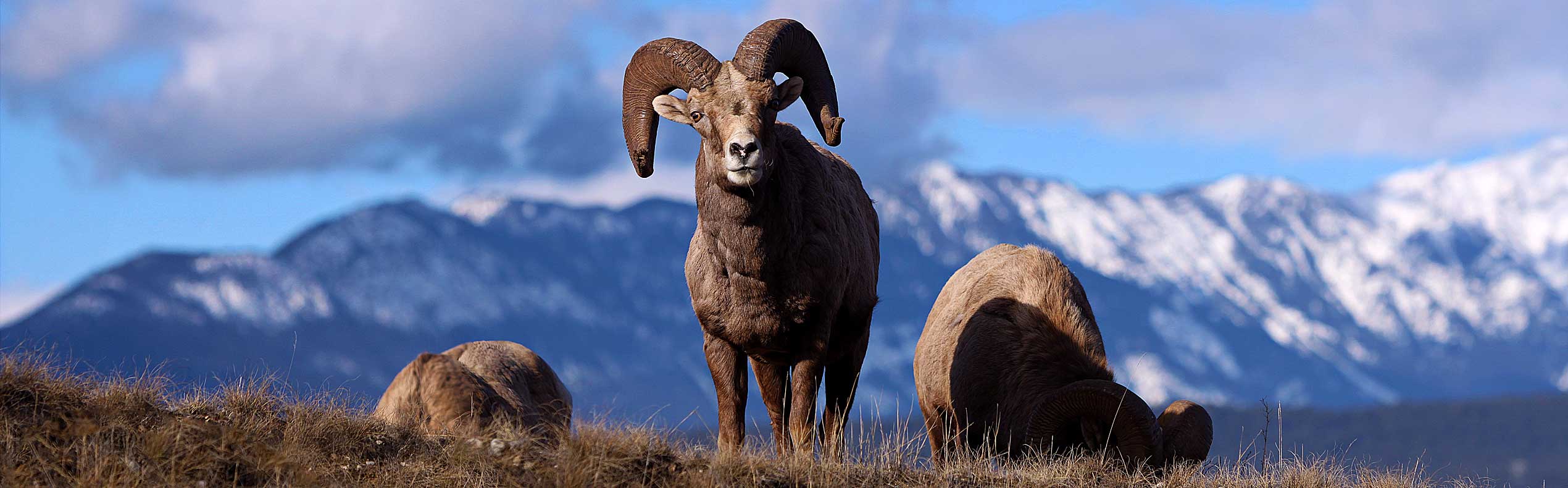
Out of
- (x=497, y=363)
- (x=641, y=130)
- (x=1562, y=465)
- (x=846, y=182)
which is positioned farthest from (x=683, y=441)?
(x=1562, y=465)

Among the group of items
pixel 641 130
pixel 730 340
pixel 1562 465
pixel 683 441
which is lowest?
pixel 683 441

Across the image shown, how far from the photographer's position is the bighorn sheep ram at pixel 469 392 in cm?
1144

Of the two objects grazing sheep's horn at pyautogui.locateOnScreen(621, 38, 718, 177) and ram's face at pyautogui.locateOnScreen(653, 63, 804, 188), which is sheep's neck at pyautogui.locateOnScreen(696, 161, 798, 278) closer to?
ram's face at pyautogui.locateOnScreen(653, 63, 804, 188)

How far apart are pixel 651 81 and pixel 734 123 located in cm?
130

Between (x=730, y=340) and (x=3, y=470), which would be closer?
(x=3, y=470)

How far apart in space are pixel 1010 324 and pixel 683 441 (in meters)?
4.72

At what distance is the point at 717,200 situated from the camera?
30.7 ft

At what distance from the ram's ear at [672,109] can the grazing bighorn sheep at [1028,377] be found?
284 cm

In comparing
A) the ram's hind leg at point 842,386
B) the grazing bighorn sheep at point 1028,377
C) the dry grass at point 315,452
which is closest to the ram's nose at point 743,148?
the dry grass at point 315,452

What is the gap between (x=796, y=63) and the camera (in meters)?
10.0

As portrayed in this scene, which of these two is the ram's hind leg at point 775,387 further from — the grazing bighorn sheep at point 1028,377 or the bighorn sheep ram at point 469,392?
the bighorn sheep ram at point 469,392

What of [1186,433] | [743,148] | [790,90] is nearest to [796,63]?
[790,90]

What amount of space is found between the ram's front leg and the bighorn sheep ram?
160 centimetres

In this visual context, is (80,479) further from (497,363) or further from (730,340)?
(497,363)
